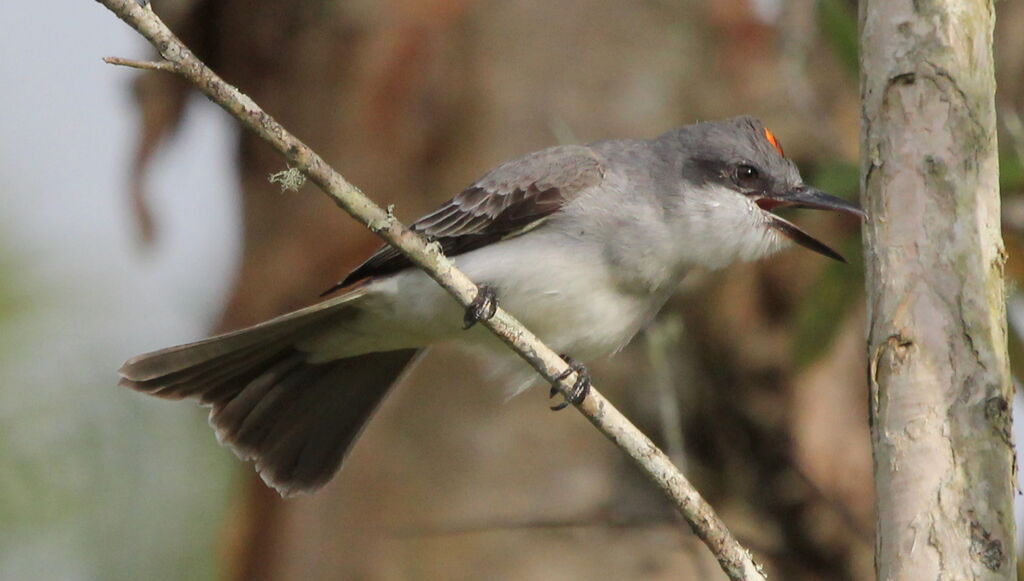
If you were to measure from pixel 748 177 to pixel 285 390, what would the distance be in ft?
6.43

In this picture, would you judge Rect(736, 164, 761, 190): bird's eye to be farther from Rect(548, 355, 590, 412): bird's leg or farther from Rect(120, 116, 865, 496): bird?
Rect(548, 355, 590, 412): bird's leg

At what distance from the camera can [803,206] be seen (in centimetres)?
439

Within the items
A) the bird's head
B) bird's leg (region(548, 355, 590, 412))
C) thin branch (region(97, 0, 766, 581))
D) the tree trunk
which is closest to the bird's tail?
bird's leg (region(548, 355, 590, 412))

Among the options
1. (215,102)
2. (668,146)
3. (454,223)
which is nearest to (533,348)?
(215,102)

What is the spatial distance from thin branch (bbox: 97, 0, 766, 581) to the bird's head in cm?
115

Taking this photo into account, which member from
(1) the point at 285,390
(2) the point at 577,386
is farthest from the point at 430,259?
(1) the point at 285,390

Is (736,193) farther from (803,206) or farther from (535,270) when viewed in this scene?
(535,270)

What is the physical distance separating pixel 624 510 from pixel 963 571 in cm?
363

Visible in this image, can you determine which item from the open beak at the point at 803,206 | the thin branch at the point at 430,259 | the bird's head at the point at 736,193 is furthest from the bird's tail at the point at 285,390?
the open beak at the point at 803,206

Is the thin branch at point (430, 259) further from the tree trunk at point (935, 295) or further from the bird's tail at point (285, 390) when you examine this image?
the bird's tail at point (285, 390)

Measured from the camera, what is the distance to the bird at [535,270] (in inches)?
166

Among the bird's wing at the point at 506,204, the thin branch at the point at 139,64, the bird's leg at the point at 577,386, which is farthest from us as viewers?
the bird's wing at the point at 506,204

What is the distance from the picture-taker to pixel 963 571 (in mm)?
2652

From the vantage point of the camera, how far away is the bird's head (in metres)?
4.26
